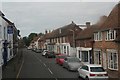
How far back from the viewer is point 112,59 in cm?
2727

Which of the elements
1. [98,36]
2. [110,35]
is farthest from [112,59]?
[98,36]

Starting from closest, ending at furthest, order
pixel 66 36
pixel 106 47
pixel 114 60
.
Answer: pixel 114 60 < pixel 106 47 < pixel 66 36

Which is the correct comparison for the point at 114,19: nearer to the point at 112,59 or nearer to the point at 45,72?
the point at 112,59

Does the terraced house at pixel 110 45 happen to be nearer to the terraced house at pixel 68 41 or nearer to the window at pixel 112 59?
the window at pixel 112 59

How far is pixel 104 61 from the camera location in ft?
97.8

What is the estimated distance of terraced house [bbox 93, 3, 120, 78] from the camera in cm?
2566

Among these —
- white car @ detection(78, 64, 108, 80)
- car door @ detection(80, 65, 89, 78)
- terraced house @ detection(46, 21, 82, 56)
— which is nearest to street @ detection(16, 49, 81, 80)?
car door @ detection(80, 65, 89, 78)

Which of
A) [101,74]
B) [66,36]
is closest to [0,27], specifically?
[101,74]

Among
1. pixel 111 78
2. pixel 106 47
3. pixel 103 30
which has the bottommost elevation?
pixel 111 78

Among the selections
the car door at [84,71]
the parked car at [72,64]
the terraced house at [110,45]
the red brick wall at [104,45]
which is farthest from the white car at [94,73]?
the parked car at [72,64]

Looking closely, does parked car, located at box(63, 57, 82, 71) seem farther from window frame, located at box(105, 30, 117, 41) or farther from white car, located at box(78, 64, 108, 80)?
white car, located at box(78, 64, 108, 80)

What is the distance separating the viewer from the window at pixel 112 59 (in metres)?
26.2

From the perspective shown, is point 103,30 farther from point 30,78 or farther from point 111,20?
point 30,78

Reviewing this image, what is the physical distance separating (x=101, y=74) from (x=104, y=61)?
879 cm
